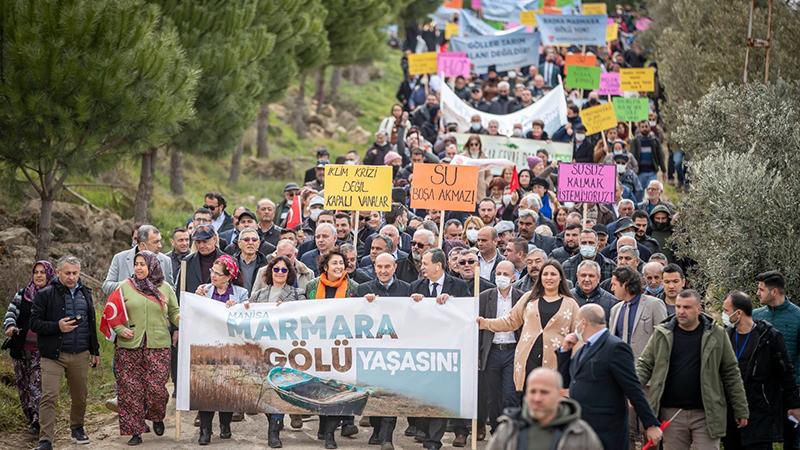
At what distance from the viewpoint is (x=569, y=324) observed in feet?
38.7

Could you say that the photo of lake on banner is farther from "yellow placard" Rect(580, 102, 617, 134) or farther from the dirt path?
"yellow placard" Rect(580, 102, 617, 134)

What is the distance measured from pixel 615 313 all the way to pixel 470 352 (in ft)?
4.88

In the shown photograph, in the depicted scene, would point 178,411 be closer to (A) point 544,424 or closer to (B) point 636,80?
(A) point 544,424

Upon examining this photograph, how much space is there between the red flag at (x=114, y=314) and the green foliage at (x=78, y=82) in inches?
163

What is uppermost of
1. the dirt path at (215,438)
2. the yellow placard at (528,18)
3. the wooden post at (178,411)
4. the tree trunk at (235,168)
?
the yellow placard at (528,18)

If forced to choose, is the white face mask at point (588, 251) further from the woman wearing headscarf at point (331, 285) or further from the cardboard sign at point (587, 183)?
the cardboard sign at point (587, 183)

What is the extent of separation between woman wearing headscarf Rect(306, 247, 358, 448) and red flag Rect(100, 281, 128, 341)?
6.27 ft

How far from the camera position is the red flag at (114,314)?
1312cm

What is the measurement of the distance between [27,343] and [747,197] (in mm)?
8535

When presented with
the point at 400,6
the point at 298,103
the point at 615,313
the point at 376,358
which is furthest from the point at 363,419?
the point at 400,6

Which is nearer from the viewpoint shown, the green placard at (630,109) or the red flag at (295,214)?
the red flag at (295,214)

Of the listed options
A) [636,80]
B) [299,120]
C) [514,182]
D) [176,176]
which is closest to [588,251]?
[514,182]

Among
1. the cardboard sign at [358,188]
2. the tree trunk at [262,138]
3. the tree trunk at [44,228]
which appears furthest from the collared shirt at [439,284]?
the tree trunk at [262,138]

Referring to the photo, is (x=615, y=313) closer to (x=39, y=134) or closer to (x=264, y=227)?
(x=264, y=227)
